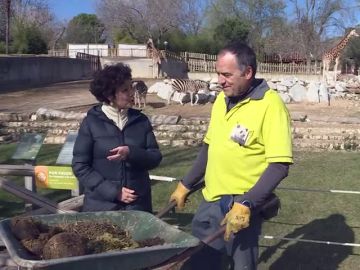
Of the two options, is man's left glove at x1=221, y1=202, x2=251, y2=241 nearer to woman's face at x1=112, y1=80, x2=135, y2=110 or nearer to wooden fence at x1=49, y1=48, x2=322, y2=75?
woman's face at x1=112, y1=80, x2=135, y2=110

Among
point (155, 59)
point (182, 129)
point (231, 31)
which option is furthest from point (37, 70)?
point (231, 31)

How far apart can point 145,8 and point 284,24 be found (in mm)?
13407

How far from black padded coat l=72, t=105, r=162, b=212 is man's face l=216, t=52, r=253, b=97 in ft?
2.68

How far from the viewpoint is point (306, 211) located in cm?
768

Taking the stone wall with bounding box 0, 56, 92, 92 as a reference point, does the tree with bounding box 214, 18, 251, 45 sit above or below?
above

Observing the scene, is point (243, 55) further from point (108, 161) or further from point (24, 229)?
point (24, 229)

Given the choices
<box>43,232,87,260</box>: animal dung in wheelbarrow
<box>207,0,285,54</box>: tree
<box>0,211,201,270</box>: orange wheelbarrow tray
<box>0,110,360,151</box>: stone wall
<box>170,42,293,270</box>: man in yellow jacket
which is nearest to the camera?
<box>0,211,201,270</box>: orange wheelbarrow tray

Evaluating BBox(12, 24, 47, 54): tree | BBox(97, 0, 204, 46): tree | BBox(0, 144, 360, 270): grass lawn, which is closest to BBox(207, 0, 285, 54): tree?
BBox(97, 0, 204, 46): tree

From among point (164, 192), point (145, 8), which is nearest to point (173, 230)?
point (164, 192)

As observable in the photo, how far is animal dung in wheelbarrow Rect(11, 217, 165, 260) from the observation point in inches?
116

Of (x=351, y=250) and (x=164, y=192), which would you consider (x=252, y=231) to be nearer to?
(x=351, y=250)

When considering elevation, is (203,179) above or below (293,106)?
above

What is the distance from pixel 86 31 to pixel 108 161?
7072 cm

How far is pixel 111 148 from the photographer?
4.10 meters
